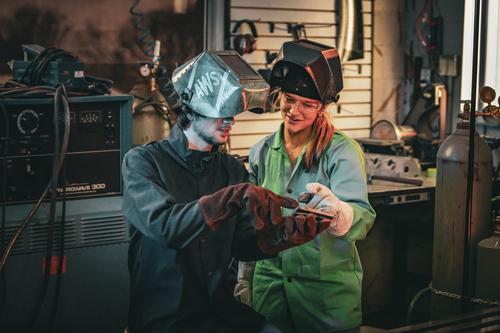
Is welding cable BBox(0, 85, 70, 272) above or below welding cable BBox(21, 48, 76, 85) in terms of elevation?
below

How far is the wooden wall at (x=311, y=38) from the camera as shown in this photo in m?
6.84

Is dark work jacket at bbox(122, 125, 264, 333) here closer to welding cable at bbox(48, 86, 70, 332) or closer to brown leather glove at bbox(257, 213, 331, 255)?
brown leather glove at bbox(257, 213, 331, 255)

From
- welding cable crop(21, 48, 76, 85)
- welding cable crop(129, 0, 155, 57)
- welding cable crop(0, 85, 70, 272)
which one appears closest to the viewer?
welding cable crop(0, 85, 70, 272)

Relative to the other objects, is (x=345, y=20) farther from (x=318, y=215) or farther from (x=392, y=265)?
(x=318, y=215)

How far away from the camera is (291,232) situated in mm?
2707

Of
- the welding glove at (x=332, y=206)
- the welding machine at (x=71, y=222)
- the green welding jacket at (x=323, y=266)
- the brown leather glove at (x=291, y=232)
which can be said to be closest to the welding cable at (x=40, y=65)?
the welding machine at (x=71, y=222)

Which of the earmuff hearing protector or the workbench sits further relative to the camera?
the earmuff hearing protector

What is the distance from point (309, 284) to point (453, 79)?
14.2 feet

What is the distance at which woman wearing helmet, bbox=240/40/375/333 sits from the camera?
3.28m

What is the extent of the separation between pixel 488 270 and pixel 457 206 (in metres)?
0.39

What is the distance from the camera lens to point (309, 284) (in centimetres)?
331

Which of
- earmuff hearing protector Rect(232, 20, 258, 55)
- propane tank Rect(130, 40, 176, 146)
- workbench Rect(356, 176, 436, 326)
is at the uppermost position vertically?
earmuff hearing protector Rect(232, 20, 258, 55)

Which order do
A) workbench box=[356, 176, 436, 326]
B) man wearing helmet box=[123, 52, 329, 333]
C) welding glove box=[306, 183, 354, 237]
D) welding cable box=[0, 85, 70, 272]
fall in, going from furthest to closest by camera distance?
workbench box=[356, 176, 436, 326] < welding cable box=[0, 85, 70, 272] < welding glove box=[306, 183, 354, 237] < man wearing helmet box=[123, 52, 329, 333]

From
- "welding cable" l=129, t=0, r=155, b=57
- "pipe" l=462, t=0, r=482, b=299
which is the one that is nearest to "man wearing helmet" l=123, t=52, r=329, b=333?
"pipe" l=462, t=0, r=482, b=299
